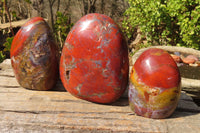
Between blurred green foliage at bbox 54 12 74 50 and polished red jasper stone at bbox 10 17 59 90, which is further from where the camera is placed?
blurred green foliage at bbox 54 12 74 50

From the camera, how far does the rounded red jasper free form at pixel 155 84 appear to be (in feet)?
3.50

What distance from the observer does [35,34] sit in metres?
1.33

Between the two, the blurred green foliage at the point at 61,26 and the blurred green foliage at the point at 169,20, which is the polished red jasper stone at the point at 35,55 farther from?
the blurred green foliage at the point at 61,26

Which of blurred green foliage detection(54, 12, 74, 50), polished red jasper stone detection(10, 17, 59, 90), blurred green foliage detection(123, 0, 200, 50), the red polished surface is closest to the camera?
the red polished surface

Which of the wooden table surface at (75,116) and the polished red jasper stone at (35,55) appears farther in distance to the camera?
the polished red jasper stone at (35,55)

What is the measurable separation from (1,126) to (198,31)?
269 cm

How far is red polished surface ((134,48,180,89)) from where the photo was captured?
41.8 inches

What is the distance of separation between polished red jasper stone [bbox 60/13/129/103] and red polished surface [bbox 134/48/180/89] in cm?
16

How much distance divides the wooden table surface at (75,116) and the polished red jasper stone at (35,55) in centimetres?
12

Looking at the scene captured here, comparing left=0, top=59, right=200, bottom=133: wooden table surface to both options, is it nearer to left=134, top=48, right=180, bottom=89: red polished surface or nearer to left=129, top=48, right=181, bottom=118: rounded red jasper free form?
left=129, top=48, right=181, bottom=118: rounded red jasper free form

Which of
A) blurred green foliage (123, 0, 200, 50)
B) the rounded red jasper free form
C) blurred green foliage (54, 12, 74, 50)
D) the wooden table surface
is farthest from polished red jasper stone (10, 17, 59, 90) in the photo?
blurred green foliage (54, 12, 74, 50)

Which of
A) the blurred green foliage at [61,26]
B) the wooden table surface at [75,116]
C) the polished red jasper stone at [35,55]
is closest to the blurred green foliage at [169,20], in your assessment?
the blurred green foliage at [61,26]

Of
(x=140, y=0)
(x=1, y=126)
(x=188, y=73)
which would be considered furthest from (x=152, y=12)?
(x=1, y=126)

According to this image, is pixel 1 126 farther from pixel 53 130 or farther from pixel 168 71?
pixel 168 71
